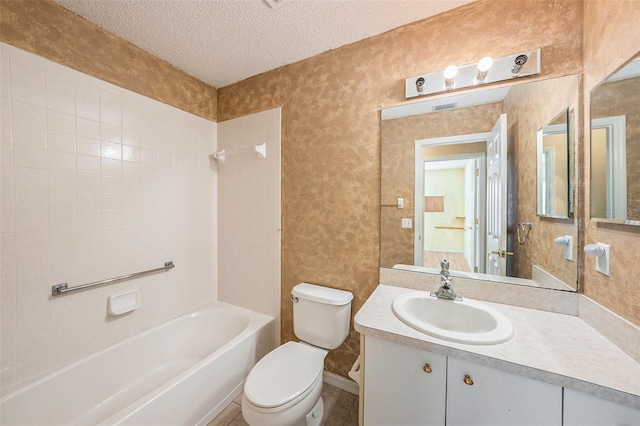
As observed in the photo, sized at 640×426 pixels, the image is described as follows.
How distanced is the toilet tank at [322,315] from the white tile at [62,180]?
1.50 m

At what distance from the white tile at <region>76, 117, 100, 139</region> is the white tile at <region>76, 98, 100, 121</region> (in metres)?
0.02

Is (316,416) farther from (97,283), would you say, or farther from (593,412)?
(97,283)

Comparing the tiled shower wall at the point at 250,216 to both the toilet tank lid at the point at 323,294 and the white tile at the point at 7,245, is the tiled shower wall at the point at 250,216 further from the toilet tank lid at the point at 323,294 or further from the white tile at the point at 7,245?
the white tile at the point at 7,245

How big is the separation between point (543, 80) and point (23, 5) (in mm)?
2652

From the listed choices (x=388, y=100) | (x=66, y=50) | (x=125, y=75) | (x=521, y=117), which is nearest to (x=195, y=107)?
(x=125, y=75)

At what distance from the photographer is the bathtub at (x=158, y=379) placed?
3.87ft

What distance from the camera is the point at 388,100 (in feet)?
4.92

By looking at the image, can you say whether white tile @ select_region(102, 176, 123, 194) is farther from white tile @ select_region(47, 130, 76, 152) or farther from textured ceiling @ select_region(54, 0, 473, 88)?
textured ceiling @ select_region(54, 0, 473, 88)

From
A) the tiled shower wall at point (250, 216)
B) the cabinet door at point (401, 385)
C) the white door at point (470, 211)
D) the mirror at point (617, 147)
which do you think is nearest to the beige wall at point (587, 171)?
the mirror at point (617, 147)

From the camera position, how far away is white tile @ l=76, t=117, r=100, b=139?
141 centimetres

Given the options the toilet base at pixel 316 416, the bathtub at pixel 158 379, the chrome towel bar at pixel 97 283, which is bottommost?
the toilet base at pixel 316 416

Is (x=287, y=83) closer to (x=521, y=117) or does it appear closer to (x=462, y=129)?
(x=462, y=129)

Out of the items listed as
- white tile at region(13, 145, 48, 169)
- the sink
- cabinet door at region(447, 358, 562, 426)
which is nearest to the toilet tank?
the sink

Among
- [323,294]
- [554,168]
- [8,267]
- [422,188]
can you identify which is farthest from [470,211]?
[8,267]
